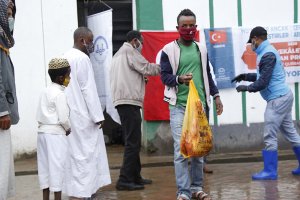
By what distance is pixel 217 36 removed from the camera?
388 inches

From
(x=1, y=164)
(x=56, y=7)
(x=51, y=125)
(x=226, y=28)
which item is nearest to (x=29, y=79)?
(x=56, y=7)

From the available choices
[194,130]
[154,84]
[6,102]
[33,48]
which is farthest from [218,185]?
[33,48]

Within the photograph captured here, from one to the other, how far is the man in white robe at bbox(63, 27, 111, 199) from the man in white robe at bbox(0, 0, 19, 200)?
1.18 metres

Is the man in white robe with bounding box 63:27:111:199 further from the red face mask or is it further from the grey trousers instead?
the grey trousers

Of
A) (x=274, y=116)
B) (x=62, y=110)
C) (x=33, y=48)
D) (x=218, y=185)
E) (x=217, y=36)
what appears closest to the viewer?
(x=62, y=110)

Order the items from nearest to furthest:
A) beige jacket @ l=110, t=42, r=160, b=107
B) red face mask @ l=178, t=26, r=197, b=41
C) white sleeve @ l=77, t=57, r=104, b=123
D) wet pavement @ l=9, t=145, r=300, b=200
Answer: red face mask @ l=178, t=26, r=197, b=41
white sleeve @ l=77, t=57, r=104, b=123
wet pavement @ l=9, t=145, r=300, b=200
beige jacket @ l=110, t=42, r=160, b=107

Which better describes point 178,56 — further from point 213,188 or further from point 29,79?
point 29,79

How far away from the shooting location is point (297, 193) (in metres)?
6.50

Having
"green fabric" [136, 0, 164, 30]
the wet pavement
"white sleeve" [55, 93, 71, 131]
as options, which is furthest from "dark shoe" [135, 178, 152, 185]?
"green fabric" [136, 0, 164, 30]

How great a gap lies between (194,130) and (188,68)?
700 millimetres

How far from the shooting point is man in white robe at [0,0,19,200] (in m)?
4.82

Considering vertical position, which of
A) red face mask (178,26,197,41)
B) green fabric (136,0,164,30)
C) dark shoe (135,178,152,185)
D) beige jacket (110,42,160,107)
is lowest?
dark shoe (135,178,152,185)

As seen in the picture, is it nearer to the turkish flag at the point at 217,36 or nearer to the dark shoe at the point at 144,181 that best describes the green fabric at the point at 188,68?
the dark shoe at the point at 144,181

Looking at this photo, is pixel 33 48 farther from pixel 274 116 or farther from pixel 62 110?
pixel 274 116
